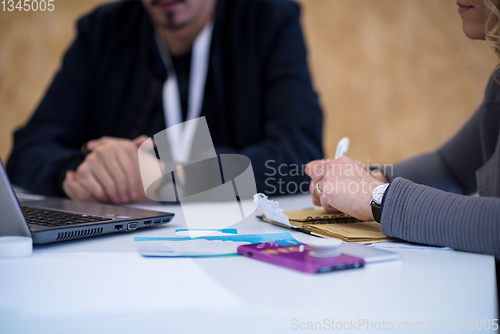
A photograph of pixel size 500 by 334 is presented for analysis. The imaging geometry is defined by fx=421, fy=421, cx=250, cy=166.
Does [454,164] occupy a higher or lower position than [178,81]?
lower

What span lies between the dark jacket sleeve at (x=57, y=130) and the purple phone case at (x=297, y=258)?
0.71 meters

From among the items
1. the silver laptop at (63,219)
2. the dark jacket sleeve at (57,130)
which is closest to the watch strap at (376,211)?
the silver laptop at (63,219)

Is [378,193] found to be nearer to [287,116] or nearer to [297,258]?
[297,258]

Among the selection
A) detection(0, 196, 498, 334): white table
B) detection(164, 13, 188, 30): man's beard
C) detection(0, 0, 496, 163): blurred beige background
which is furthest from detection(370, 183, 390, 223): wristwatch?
detection(0, 0, 496, 163): blurred beige background

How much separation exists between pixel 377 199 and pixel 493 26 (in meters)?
0.33

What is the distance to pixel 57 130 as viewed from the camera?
121 cm

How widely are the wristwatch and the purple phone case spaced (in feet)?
0.44

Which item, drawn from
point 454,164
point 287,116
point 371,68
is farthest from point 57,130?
point 371,68

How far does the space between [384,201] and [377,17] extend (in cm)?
266

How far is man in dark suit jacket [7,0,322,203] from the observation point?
1.14 meters

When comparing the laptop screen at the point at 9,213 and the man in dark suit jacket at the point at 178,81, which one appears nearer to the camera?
the laptop screen at the point at 9,213

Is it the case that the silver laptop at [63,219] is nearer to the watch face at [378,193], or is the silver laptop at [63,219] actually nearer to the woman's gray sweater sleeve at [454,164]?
the watch face at [378,193]

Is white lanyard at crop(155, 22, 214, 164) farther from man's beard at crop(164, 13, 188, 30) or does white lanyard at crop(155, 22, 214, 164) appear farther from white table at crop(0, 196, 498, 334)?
white table at crop(0, 196, 498, 334)

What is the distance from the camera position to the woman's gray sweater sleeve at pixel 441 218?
0.46 metres
